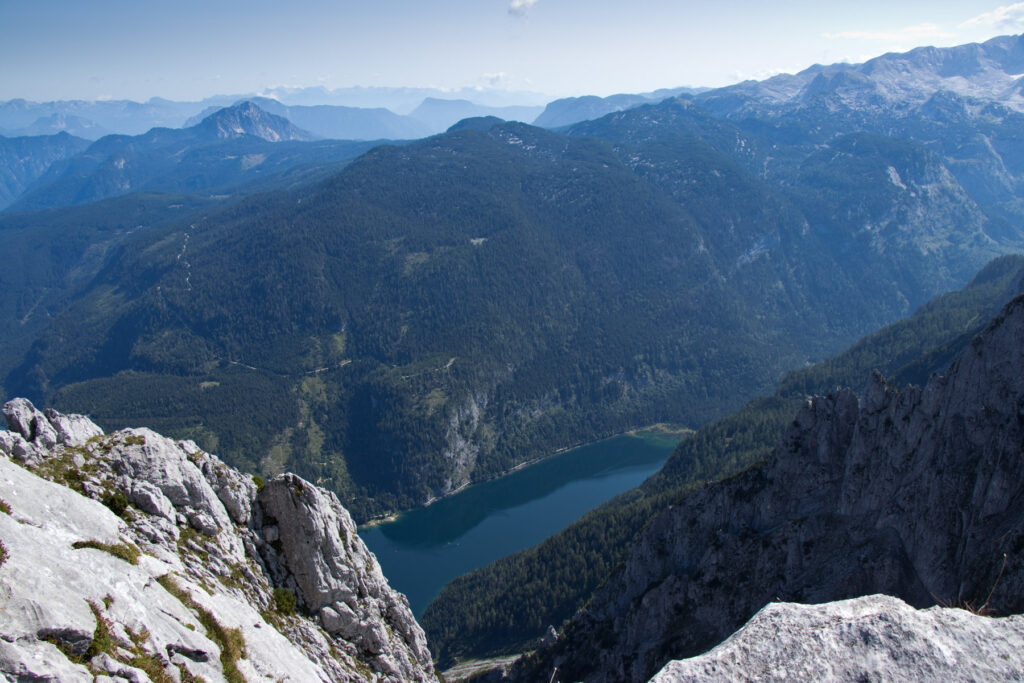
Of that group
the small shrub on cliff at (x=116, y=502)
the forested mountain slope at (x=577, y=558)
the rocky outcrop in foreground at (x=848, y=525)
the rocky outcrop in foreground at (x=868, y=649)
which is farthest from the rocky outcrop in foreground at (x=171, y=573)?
the forested mountain slope at (x=577, y=558)

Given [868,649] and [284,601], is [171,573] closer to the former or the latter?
[284,601]

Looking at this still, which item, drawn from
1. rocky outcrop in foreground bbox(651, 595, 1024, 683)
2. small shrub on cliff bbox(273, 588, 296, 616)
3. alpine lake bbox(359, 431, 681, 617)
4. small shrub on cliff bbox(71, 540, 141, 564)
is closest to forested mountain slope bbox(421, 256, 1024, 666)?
alpine lake bbox(359, 431, 681, 617)

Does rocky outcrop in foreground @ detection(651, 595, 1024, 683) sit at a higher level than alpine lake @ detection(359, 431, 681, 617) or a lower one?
higher

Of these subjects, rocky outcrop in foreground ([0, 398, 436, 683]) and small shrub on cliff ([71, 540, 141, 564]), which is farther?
small shrub on cliff ([71, 540, 141, 564])

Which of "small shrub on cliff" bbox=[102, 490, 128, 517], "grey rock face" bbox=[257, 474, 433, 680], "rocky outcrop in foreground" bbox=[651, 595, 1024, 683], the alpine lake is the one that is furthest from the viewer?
the alpine lake

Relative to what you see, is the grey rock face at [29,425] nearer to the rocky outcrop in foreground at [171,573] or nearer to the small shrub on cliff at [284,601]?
the rocky outcrop in foreground at [171,573]

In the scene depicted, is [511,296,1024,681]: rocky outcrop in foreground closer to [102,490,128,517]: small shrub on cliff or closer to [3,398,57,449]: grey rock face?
[102,490,128,517]: small shrub on cliff

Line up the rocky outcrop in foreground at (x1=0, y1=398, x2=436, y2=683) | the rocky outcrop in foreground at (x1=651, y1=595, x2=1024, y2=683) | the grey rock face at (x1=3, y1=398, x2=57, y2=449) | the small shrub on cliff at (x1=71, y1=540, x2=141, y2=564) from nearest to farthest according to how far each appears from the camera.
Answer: the rocky outcrop in foreground at (x1=651, y1=595, x2=1024, y2=683) → the rocky outcrop in foreground at (x1=0, y1=398, x2=436, y2=683) → the small shrub on cliff at (x1=71, y1=540, x2=141, y2=564) → the grey rock face at (x1=3, y1=398, x2=57, y2=449)
